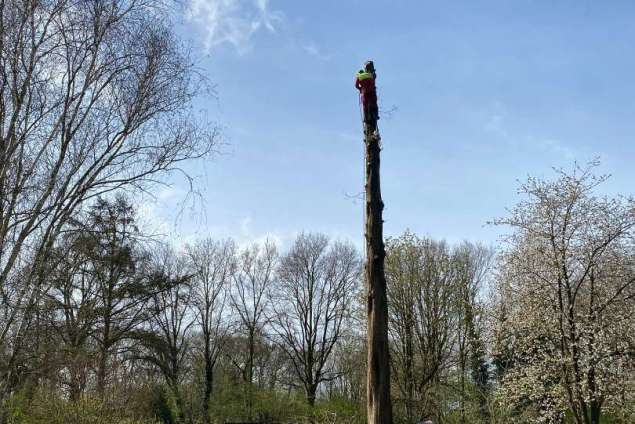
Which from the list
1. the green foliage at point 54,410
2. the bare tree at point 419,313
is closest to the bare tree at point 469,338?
the bare tree at point 419,313

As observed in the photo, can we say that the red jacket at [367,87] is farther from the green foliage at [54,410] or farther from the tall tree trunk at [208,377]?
the tall tree trunk at [208,377]

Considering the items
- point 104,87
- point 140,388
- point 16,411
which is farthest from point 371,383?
point 140,388

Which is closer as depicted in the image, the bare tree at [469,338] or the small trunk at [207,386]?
the bare tree at [469,338]

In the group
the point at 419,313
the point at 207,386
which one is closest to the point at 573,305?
the point at 419,313

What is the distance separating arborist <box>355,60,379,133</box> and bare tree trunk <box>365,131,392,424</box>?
0.11 m

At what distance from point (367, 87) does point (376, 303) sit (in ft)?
7.01

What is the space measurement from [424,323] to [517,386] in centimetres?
515

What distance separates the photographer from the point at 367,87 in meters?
→ 5.95

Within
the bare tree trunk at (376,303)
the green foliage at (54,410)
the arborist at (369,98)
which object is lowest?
the green foliage at (54,410)

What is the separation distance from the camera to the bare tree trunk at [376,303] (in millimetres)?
Answer: 5277

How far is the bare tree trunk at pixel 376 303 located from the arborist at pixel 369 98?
0.11 m

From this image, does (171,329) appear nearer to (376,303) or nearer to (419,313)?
(419,313)

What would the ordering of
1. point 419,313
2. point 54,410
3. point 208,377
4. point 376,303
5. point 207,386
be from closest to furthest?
point 376,303 < point 54,410 < point 419,313 < point 207,386 < point 208,377

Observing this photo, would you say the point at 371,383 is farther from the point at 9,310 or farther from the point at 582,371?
the point at 582,371
